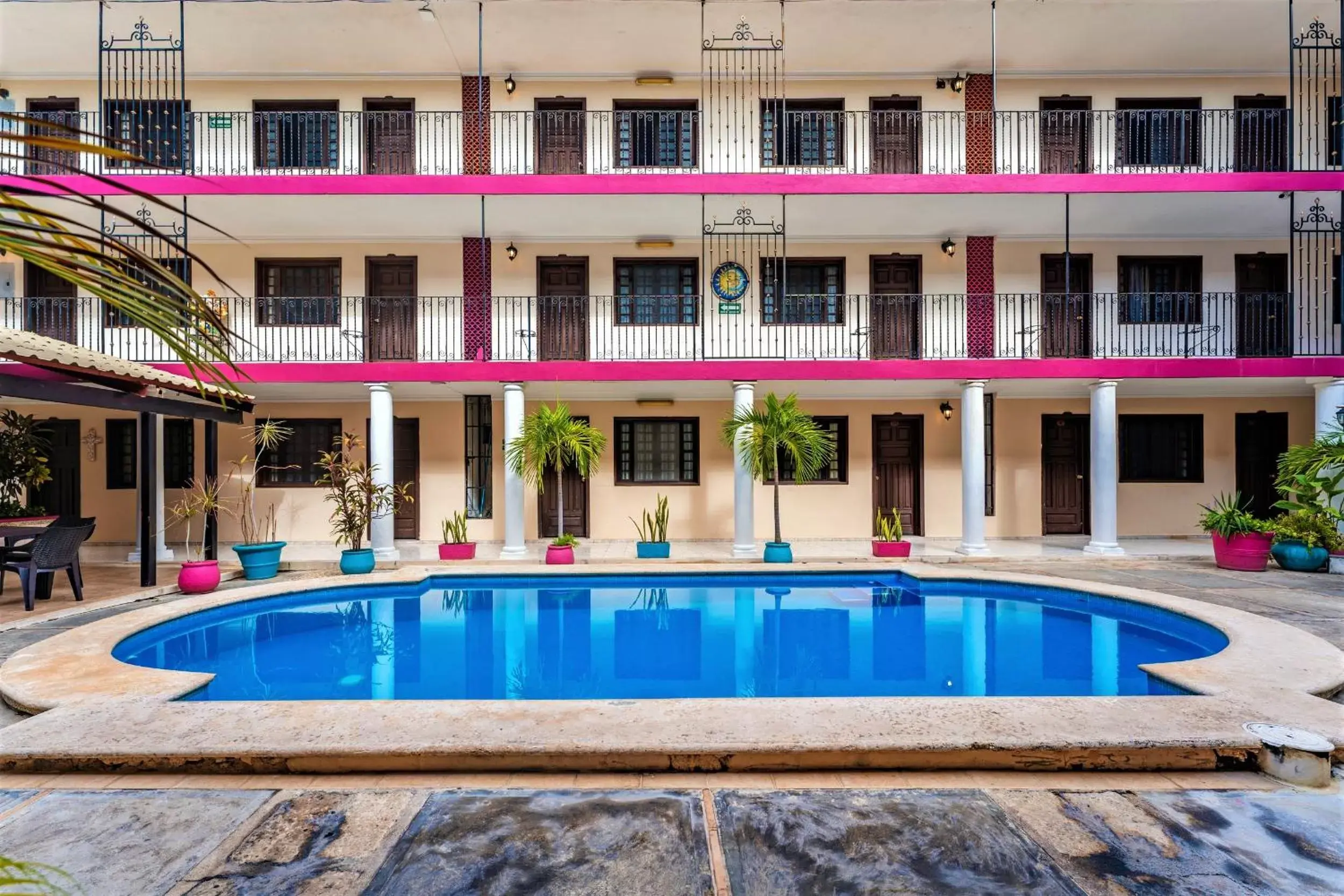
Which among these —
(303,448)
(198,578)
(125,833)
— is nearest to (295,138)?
(303,448)

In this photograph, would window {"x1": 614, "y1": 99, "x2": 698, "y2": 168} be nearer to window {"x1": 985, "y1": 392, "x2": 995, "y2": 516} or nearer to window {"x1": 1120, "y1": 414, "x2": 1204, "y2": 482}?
window {"x1": 985, "y1": 392, "x2": 995, "y2": 516}

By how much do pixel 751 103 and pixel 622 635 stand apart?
9.34 meters

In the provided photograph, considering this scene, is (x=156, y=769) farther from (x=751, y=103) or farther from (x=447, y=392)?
(x=751, y=103)

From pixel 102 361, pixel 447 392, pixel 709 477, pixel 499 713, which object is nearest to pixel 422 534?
pixel 447 392

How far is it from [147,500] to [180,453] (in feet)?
15.8

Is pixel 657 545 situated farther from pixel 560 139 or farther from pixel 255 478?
pixel 560 139

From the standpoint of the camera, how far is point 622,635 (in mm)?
7137

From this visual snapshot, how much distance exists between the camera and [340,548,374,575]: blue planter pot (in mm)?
9430

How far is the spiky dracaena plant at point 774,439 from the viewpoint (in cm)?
1006

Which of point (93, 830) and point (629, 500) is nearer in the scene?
point (93, 830)

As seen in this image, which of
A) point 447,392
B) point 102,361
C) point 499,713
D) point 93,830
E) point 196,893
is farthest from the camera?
point 447,392

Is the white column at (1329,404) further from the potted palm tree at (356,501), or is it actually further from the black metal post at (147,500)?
the black metal post at (147,500)

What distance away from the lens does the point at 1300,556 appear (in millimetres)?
9492

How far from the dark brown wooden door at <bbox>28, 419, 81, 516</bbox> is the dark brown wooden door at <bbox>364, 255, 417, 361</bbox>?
547 cm
